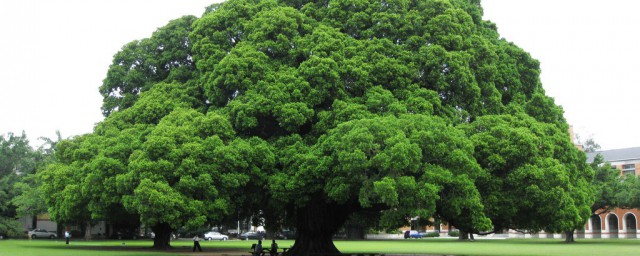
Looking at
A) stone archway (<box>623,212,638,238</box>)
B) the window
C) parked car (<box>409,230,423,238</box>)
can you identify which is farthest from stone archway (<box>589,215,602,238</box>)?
parked car (<box>409,230,423,238</box>)

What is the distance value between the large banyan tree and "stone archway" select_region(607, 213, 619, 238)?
179 feet

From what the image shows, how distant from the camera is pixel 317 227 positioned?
24.5 m

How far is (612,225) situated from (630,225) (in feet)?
7.28

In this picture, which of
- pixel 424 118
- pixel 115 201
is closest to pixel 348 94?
pixel 424 118

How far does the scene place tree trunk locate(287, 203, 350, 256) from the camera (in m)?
24.3

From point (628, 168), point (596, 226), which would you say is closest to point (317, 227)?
point (596, 226)

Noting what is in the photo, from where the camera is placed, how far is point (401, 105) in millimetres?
20703

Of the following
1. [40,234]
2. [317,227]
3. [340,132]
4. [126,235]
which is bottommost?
[126,235]

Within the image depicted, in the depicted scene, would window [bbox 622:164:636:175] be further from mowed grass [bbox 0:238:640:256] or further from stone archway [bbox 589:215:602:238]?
mowed grass [bbox 0:238:640:256]

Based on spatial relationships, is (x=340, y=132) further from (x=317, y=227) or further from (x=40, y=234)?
(x=40, y=234)

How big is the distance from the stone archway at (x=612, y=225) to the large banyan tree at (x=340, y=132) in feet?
179

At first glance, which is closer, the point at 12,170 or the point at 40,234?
the point at 12,170

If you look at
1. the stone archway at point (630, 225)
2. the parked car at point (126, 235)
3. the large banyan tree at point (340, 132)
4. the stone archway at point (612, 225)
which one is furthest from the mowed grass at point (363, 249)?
the stone archway at point (612, 225)

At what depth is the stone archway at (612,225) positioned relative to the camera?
72.2 meters
